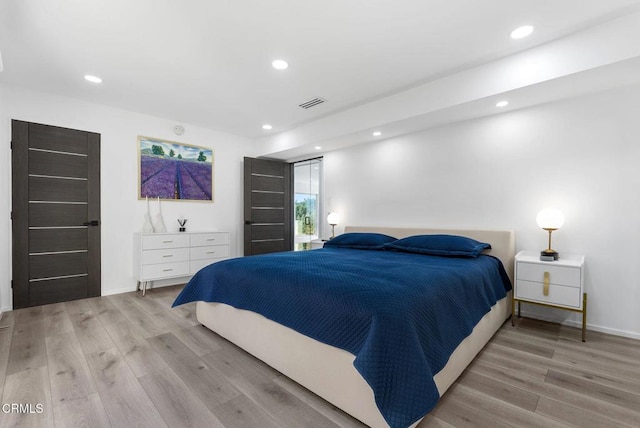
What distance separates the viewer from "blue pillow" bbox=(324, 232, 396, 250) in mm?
3490

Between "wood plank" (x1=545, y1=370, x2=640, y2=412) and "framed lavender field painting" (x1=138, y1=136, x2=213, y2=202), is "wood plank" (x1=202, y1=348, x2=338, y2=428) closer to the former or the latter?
"wood plank" (x1=545, y1=370, x2=640, y2=412)

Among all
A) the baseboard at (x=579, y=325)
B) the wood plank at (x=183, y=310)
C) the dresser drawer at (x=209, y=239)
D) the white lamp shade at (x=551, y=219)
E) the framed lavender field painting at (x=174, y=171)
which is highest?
the framed lavender field painting at (x=174, y=171)

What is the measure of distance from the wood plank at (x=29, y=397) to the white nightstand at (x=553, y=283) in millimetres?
3471

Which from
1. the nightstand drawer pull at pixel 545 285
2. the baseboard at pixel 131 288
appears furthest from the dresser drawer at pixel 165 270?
the nightstand drawer pull at pixel 545 285

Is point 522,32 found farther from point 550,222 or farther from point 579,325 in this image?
point 579,325

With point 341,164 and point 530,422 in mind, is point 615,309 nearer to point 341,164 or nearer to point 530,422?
point 530,422

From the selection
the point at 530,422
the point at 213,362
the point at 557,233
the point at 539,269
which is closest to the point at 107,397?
the point at 213,362

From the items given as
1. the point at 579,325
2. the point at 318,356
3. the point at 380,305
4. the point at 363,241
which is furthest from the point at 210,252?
the point at 579,325

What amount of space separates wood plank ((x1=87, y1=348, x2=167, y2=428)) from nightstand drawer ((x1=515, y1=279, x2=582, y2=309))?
2.95 metres

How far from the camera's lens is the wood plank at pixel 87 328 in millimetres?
2270

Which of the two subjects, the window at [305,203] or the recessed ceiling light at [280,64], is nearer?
the recessed ceiling light at [280,64]

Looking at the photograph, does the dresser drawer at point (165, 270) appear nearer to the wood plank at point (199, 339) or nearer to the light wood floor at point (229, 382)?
the light wood floor at point (229, 382)

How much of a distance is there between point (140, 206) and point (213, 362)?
9.45 feet

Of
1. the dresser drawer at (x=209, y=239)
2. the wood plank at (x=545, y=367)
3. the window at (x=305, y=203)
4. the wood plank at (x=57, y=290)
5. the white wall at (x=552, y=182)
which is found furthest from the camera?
the window at (x=305, y=203)
